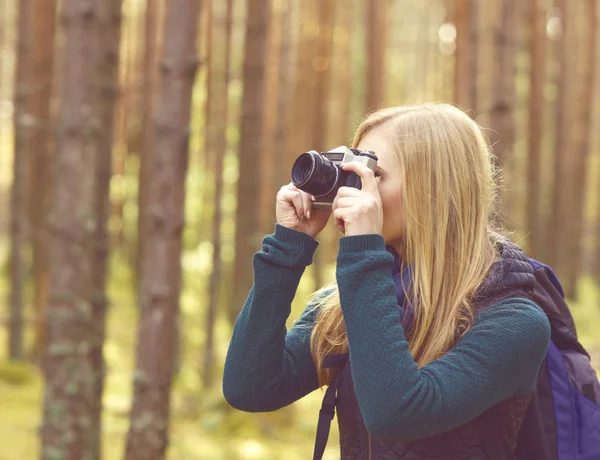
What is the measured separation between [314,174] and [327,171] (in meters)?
0.03

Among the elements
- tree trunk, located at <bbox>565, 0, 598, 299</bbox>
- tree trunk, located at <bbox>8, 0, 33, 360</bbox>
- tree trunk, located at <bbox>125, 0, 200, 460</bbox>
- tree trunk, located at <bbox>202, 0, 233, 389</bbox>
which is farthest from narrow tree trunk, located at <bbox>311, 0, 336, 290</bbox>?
tree trunk, located at <bbox>125, 0, 200, 460</bbox>

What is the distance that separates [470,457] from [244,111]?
661 centimetres

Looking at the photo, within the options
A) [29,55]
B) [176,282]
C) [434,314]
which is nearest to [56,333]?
[176,282]

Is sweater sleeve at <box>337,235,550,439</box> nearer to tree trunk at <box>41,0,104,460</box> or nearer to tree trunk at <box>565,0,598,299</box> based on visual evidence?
tree trunk at <box>41,0,104,460</box>

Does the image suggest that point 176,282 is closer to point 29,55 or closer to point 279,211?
point 279,211

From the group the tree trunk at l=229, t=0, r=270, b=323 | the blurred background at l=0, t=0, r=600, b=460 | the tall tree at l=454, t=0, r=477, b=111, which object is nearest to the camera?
the blurred background at l=0, t=0, r=600, b=460

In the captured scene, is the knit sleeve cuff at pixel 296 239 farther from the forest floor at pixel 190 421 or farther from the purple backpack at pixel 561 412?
the forest floor at pixel 190 421

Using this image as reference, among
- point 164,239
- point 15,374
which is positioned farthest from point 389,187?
point 15,374

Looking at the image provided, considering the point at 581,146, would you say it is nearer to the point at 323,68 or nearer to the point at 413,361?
the point at 323,68

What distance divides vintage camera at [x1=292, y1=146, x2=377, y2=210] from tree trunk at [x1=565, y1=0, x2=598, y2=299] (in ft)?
53.9

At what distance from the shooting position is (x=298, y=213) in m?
2.13

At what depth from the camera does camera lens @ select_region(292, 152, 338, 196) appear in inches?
78.2

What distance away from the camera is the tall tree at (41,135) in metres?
10.5

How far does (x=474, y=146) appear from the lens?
6.41ft
